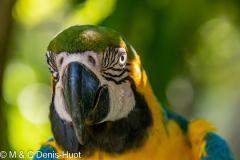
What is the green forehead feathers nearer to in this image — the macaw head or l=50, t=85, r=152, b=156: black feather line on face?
the macaw head

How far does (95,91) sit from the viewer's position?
4.74 feet

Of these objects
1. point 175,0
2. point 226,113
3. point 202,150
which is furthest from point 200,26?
point 226,113

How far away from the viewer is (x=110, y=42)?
5.05 ft

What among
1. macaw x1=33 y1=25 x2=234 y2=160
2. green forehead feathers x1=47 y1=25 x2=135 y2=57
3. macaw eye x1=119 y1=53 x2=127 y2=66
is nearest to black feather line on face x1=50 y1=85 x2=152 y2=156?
macaw x1=33 y1=25 x2=234 y2=160

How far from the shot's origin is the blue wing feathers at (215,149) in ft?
5.94

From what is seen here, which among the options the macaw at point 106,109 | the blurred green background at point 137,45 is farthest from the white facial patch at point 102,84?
the blurred green background at point 137,45

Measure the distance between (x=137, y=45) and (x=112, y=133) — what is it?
774 mm

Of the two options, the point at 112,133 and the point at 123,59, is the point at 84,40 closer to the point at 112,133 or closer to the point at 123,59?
the point at 123,59

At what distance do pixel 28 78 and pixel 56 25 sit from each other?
79cm

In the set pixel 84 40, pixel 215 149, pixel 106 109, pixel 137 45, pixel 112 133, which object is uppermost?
pixel 84 40

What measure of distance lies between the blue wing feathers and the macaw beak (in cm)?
61

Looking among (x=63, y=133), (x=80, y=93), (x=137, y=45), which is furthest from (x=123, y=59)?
(x=137, y=45)

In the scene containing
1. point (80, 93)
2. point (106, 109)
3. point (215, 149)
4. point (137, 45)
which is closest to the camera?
point (80, 93)

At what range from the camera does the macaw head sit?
1422 millimetres
